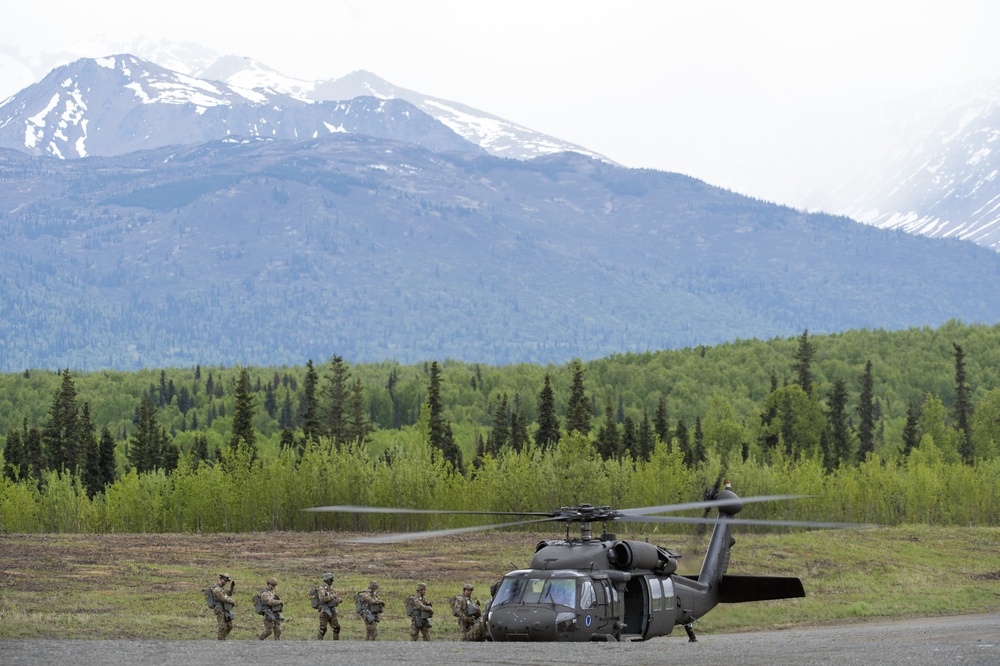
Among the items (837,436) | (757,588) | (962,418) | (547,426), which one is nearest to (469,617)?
(757,588)

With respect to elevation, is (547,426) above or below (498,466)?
above

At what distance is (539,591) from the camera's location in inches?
1152

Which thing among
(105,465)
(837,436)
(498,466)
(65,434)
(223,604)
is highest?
(65,434)

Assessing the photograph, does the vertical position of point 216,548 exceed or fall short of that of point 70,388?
it falls short

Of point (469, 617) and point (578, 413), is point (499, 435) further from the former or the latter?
point (469, 617)

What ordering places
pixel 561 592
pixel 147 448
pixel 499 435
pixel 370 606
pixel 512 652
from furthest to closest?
pixel 499 435 → pixel 147 448 → pixel 370 606 → pixel 561 592 → pixel 512 652

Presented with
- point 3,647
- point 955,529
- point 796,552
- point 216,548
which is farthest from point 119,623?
point 955,529

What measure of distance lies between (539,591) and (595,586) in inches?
46.8

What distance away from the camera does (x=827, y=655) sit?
92.4 feet

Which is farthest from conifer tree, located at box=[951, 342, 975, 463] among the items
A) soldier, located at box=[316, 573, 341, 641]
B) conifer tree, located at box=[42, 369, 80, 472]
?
soldier, located at box=[316, 573, 341, 641]

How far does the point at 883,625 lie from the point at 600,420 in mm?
130796

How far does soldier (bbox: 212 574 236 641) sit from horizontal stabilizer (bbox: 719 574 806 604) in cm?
1139

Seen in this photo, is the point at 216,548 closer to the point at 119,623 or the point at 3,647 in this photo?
the point at 119,623

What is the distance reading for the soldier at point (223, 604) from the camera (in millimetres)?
32594
